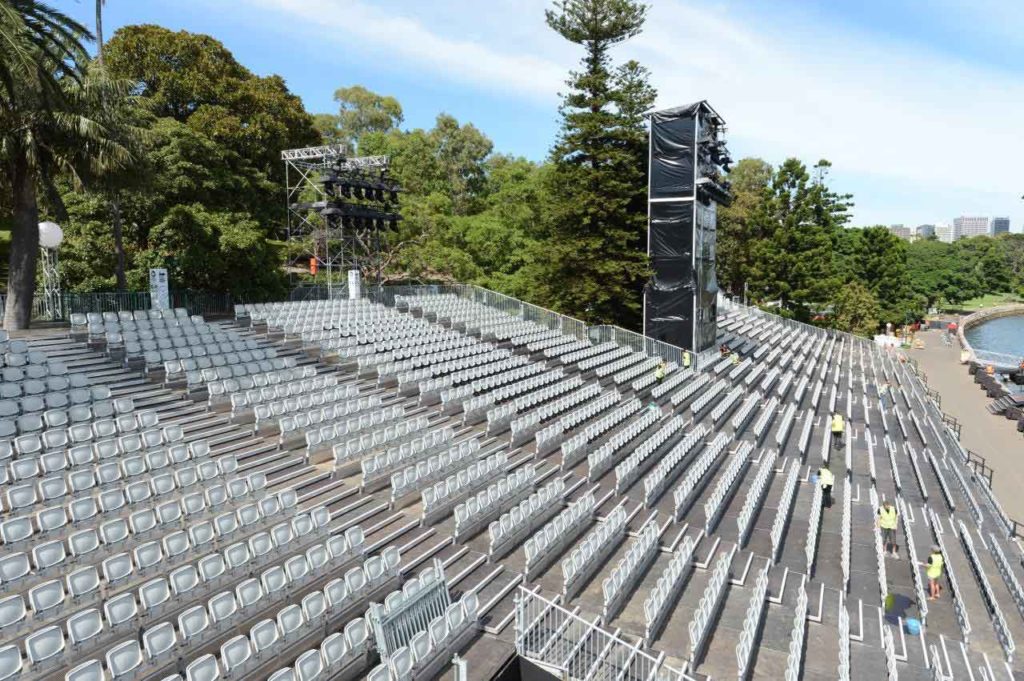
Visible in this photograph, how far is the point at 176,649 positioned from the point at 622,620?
5.70 m

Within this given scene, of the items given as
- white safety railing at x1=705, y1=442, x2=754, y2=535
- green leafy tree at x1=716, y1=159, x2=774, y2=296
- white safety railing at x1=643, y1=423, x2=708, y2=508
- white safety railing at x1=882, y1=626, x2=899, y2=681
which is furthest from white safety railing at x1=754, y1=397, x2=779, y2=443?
green leafy tree at x1=716, y1=159, x2=774, y2=296

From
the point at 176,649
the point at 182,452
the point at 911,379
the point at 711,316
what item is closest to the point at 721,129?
the point at 711,316

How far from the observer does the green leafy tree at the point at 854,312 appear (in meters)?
50.8

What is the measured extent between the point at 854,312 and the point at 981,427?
2625cm

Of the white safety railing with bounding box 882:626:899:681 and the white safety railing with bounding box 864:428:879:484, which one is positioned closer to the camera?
the white safety railing with bounding box 882:626:899:681

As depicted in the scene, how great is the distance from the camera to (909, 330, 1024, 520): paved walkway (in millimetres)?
19031

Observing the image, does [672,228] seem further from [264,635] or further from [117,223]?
Answer: [264,635]

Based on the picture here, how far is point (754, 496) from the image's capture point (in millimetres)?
12961

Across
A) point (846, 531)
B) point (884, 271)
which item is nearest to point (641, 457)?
point (846, 531)

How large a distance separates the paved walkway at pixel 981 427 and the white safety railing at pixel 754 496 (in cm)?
745

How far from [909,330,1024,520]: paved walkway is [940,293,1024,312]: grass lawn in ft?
171

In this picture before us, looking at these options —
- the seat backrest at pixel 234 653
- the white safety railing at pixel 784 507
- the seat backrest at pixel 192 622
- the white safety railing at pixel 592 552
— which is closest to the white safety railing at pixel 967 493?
the white safety railing at pixel 784 507

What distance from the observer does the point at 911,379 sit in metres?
30.8

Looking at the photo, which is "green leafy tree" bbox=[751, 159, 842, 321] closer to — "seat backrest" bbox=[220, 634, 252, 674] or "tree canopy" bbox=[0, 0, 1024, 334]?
"tree canopy" bbox=[0, 0, 1024, 334]
